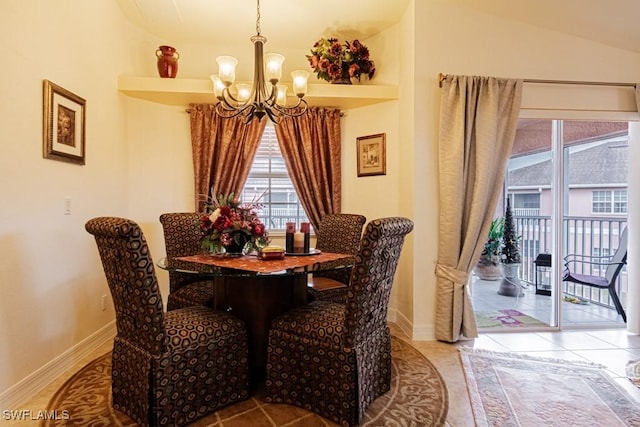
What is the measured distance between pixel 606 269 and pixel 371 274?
2.89 metres

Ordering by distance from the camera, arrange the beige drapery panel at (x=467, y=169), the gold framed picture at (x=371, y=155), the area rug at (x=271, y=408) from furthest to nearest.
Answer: the gold framed picture at (x=371, y=155) → the beige drapery panel at (x=467, y=169) → the area rug at (x=271, y=408)

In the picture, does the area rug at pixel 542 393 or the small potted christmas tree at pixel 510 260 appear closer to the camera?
the area rug at pixel 542 393

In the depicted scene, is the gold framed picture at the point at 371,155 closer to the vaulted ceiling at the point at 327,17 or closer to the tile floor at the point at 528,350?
the vaulted ceiling at the point at 327,17

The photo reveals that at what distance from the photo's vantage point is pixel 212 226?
2.29m

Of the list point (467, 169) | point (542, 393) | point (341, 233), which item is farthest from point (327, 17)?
point (542, 393)

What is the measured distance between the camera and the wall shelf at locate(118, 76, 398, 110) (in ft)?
10.3

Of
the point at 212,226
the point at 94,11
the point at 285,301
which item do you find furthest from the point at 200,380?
the point at 94,11

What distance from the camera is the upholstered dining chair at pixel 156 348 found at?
1.60 metres

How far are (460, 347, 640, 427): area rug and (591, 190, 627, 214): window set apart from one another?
1514 mm

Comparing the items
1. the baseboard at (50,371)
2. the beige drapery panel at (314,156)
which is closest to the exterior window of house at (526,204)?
the beige drapery panel at (314,156)

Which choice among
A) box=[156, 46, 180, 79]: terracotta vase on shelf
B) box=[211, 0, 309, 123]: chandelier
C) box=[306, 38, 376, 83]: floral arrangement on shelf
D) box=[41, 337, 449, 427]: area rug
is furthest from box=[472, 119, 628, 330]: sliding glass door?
box=[156, 46, 180, 79]: terracotta vase on shelf

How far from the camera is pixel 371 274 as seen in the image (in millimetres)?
1721

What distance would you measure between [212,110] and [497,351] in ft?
11.0

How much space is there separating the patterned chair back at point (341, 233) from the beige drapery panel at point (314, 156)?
40 cm
